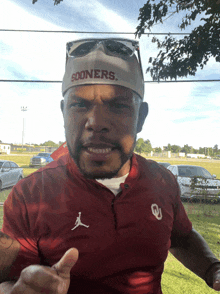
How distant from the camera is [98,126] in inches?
24.4

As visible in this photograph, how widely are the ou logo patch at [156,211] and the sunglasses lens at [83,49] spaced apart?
53 cm

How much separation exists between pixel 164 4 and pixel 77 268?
3.18 ft

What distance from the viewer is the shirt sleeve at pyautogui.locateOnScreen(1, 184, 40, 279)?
620 mm

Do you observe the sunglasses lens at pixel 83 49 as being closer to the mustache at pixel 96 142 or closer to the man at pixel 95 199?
→ the man at pixel 95 199

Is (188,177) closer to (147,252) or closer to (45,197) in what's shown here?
(147,252)

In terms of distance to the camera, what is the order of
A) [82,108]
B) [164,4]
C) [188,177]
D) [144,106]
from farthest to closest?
1. [188,177]
2. [164,4]
3. [144,106]
4. [82,108]

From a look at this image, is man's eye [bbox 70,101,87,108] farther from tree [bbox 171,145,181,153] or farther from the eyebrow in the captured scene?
tree [bbox 171,145,181,153]

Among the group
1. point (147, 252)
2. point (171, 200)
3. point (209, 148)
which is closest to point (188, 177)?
point (209, 148)

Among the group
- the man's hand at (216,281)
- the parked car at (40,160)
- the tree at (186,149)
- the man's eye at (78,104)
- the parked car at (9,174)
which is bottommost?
the man's hand at (216,281)

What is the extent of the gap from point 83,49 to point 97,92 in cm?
16

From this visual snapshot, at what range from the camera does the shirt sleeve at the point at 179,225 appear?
0.89 metres

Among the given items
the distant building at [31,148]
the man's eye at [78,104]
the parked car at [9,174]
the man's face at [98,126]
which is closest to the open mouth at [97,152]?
the man's face at [98,126]

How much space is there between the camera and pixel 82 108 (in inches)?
24.8

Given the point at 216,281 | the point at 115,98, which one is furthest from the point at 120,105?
the point at 216,281
